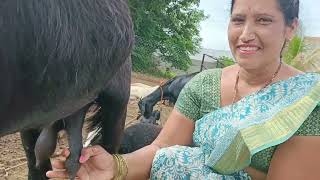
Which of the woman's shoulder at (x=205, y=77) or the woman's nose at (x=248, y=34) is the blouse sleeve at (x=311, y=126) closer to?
the woman's nose at (x=248, y=34)

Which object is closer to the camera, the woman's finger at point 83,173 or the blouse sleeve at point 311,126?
the blouse sleeve at point 311,126

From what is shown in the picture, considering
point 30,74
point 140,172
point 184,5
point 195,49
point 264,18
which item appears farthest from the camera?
point 195,49

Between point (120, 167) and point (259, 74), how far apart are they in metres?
0.49

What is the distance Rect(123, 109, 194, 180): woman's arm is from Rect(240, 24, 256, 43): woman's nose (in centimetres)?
42

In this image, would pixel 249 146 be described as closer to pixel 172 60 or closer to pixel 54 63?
pixel 54 63

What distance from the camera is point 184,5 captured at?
53.7 ft

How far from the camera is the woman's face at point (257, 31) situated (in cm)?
150

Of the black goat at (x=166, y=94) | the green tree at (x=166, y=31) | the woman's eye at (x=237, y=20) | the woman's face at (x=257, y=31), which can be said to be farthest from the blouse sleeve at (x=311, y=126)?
the green tree at (x=166, y=31)

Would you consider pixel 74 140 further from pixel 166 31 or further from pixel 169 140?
pixel 166 31

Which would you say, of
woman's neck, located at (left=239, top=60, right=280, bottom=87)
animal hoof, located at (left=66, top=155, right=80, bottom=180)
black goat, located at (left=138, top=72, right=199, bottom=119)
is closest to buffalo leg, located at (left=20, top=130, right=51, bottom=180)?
animal hoof, located at (left=66, top=155, right=80, bottom=180)

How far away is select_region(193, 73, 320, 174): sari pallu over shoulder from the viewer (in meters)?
1.40

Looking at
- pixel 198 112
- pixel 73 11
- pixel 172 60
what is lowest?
pixel 172 60

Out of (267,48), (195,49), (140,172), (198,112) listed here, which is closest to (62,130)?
(140,172)

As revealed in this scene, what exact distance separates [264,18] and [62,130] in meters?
0.63
